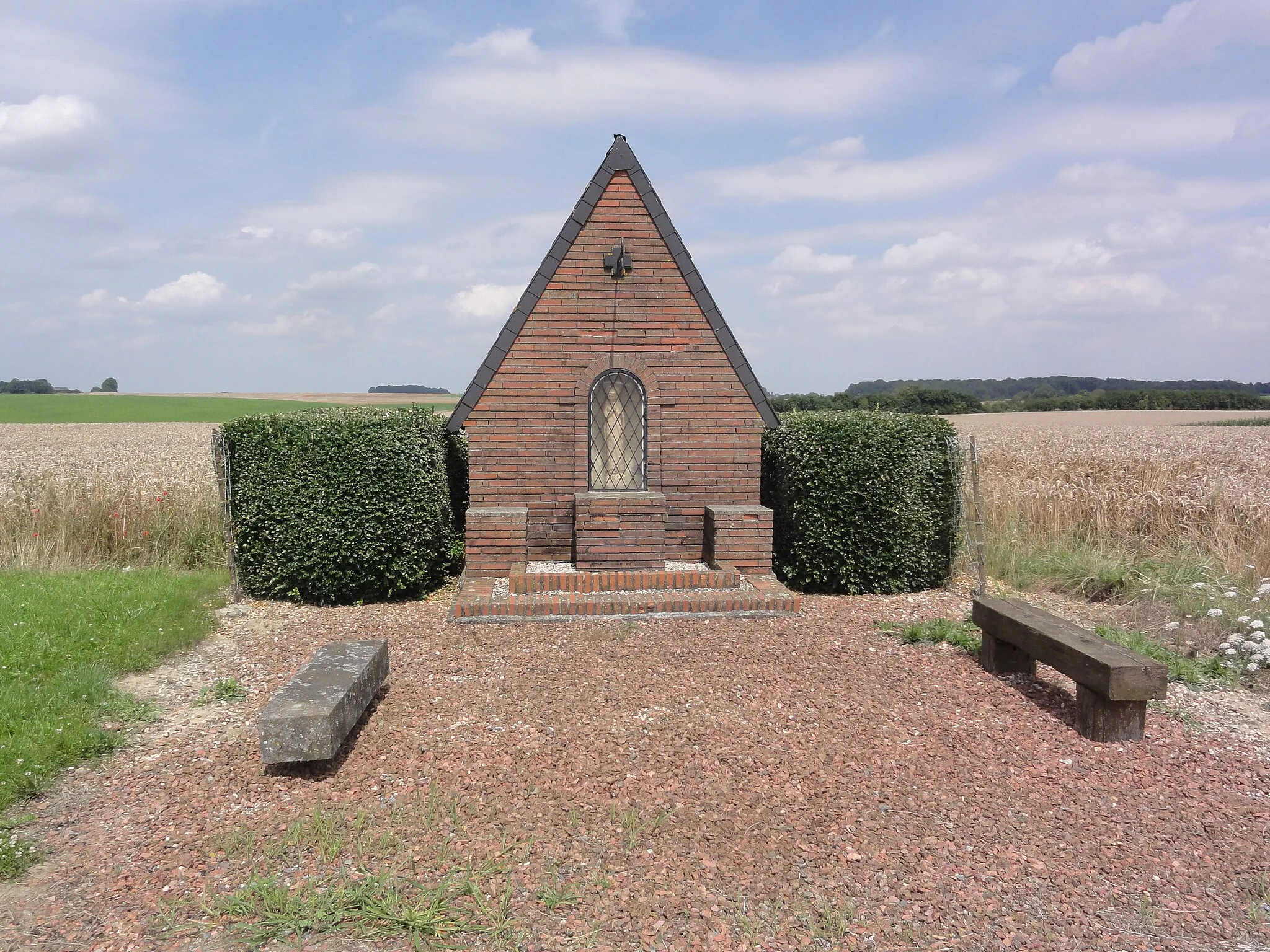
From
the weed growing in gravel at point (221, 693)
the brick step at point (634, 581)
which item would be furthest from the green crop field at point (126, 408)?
the weed growing in gravel at point (221, 693)

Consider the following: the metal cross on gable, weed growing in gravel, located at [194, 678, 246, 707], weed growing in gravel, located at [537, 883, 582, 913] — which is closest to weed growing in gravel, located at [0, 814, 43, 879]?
weed growing in gravel, located at [194, 678, 246, 707]

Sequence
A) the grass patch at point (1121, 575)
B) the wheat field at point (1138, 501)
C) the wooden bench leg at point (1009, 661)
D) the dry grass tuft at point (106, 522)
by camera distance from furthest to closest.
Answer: the dry grass tuft at point (106, 522) < the wheat field at point (1138, 501) < the grass patch at point (1121, 575) < the wooden bench leg at point (1009, 661)

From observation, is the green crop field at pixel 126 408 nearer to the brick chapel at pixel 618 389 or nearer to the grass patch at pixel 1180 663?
the brick chapel at pixel 618 389

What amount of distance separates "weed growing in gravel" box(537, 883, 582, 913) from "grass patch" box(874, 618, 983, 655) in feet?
15.5

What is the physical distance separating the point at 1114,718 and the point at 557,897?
3867 millimetres

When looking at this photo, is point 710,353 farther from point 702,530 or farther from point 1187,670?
point 1187,670

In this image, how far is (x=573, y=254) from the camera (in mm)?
9156

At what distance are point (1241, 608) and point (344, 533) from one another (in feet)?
30.5

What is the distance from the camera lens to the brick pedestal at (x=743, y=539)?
901 centimetres

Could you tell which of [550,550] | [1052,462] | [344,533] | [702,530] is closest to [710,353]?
[702,530]

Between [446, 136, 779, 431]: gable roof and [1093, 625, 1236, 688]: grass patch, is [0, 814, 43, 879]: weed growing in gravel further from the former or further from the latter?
[1093, 625, 1236, 688]: grass patch

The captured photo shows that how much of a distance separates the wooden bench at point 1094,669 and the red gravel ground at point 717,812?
0.16 m

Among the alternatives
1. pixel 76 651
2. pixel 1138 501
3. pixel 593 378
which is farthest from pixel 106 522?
pixel 1138 501

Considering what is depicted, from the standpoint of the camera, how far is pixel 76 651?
6691mm
